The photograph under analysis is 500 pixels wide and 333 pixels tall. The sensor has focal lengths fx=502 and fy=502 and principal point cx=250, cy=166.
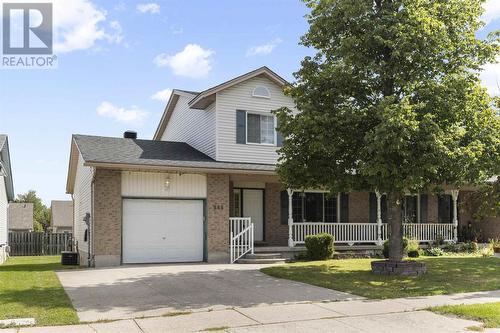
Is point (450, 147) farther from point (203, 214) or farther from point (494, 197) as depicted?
point (203, 214)

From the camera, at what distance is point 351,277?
1412 centimetres

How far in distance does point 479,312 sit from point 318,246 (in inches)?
401

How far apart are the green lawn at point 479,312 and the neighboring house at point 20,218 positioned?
45.1 m

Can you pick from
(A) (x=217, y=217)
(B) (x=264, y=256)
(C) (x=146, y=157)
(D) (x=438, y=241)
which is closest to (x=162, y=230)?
(A) (x=217, y=217)

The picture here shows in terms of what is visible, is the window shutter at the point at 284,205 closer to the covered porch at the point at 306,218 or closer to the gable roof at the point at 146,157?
the covered porch at the point at 306,218

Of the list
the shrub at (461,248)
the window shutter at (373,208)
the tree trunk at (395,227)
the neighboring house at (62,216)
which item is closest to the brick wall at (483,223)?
the shrub at (461,248)

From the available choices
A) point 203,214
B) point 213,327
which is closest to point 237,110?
point 203,214

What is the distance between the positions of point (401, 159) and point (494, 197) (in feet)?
21.0

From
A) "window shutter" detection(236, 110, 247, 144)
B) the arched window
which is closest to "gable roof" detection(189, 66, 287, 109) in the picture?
the arched window

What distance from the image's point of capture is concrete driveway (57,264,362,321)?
9711mm

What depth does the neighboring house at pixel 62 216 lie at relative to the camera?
52.5 m

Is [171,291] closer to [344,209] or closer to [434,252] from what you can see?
Result: [344,209]

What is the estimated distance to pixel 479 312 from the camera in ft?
30.2

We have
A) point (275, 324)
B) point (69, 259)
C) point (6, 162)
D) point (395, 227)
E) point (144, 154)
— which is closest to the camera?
point (275, 324)
